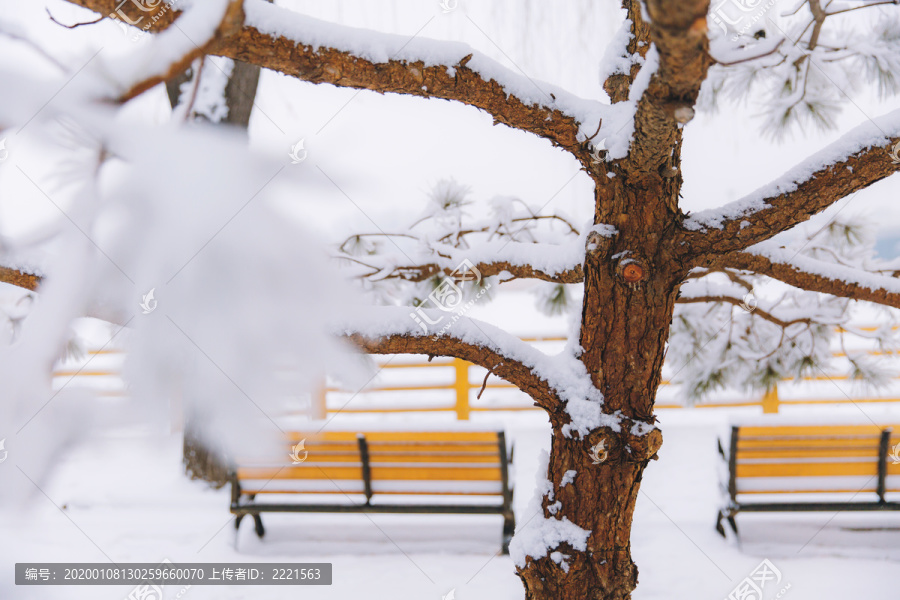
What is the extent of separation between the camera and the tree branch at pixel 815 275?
1446 mm

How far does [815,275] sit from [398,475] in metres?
2.09

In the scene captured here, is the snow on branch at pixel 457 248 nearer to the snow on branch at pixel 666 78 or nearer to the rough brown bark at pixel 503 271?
the rough brown bark at pixel 503 271

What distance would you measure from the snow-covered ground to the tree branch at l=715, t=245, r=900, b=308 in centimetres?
135

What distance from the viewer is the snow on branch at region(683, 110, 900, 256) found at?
90 cm

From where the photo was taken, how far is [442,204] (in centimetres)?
233

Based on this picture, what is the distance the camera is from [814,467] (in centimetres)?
276

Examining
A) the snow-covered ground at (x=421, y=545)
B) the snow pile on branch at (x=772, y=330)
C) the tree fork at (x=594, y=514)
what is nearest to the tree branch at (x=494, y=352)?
the tree fork at (x=594, y=514)

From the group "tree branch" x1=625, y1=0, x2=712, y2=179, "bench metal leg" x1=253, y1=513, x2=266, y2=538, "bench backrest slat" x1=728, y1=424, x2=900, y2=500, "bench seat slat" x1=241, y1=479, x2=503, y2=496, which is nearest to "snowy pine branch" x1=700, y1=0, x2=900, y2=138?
"tree branch" x1=625, y1=0, x2=712, y2=179

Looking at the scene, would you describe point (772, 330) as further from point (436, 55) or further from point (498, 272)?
point (436, 55)

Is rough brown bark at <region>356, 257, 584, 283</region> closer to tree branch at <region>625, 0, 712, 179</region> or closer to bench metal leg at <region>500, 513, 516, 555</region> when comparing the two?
tree branch at <region>625, 0, 712, 179</region>

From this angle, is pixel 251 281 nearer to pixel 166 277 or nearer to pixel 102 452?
pixel 166 277

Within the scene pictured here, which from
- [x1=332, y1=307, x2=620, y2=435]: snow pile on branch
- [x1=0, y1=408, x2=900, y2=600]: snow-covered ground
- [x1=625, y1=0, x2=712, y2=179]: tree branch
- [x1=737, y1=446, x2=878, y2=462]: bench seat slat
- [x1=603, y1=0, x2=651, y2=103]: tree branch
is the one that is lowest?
[x1=0, y1=408, x2=900, y2=600]: snow-covered ground

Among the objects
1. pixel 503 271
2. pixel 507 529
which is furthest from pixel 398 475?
pixel 503 271

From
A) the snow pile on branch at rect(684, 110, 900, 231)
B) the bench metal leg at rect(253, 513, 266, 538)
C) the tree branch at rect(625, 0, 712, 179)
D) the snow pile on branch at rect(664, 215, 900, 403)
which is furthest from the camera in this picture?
the bench metal leg at rect(253, 513, 266, 538)
